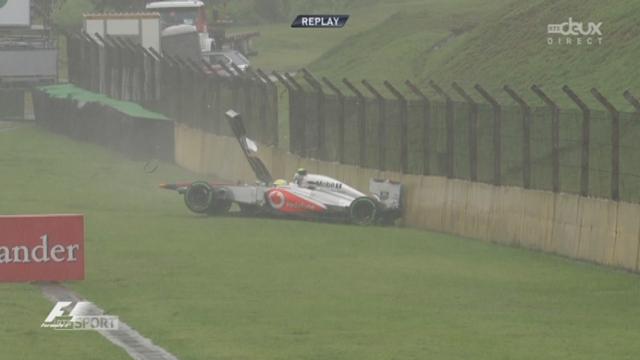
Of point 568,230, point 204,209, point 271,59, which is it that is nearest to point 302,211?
point 204,209

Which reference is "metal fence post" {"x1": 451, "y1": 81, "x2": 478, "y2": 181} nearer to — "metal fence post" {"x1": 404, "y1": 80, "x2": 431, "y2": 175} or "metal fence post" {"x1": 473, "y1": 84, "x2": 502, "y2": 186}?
"metal fence post" {"x1": 473, "y1": 84, "x2": 502, "y2": 186}

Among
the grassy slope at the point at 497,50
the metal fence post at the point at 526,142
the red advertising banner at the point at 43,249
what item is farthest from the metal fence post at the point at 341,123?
the red advertising banner at the point at 43,249

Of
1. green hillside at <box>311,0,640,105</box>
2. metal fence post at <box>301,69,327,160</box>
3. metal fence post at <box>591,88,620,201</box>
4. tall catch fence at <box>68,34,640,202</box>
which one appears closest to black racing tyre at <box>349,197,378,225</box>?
tall catch fence at <box>68,34,640,202</box>

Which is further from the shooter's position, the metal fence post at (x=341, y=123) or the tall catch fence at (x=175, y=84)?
the tall catch fence at (x=175, y=84)

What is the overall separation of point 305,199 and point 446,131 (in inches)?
117

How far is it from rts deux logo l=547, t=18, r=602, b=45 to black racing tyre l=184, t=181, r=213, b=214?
22.3m

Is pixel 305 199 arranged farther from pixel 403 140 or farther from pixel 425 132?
pixel 425 132

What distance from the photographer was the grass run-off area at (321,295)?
18266mm

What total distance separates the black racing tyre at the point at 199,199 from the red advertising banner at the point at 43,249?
38.7 ft

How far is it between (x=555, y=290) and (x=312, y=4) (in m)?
82.8

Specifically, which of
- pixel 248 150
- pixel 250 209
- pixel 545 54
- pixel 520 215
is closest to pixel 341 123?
pixel 248 150

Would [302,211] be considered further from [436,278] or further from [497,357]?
[497,357]

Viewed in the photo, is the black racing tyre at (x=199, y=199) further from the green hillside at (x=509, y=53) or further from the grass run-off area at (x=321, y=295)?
the green hillside at (x=509, y=53)

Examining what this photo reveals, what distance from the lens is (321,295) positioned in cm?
2283
